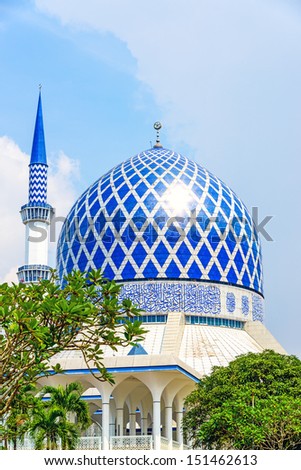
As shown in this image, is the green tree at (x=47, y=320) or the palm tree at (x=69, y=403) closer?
the green tree at (x=47, y=320)

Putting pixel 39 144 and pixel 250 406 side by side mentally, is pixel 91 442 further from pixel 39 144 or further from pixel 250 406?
pixel 39 144

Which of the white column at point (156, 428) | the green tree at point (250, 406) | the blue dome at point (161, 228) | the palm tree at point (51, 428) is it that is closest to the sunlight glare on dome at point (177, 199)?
the blue dome at point (161, 228)

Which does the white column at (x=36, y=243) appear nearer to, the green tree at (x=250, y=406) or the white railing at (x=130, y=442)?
the white railing at (x=130, y=442)

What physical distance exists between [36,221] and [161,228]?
7.73 m

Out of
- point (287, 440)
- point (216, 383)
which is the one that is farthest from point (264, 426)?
point (216, 383)

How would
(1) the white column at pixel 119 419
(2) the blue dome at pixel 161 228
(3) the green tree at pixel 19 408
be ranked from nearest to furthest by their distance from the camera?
(3) the green tree at pixel 19 408
(1) the white column at pixel 119 419
(2) the blue dome at pixel 161 228

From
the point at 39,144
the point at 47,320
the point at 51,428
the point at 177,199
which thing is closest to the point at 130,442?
the point at 51,428

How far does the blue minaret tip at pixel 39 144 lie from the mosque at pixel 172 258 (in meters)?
4.05

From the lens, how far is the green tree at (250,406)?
56.3 ft

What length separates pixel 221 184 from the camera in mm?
34156

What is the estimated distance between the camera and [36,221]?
121 feet

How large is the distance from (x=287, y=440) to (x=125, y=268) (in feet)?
46.2

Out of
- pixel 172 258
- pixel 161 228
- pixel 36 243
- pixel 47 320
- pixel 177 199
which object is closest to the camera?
pixel 47 320
